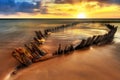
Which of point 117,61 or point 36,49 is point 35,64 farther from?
point 117,61

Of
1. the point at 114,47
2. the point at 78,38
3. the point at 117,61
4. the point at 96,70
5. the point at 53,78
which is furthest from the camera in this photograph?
the point at 78,38

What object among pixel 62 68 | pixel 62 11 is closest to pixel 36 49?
pixel 62 68

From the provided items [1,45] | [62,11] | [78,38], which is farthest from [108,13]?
[1,45]

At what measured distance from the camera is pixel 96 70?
458 cm

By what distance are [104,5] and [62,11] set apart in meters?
2.34

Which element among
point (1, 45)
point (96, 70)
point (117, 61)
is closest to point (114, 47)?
point (117, 61)

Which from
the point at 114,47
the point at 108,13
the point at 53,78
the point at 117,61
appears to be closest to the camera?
the point at 53,78

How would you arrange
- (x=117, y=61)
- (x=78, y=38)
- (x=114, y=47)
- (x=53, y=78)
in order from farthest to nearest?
1. (x=78, y=38)
2. (x=114, y=47)
3. (x=117, y=61)
4. (x=53, y=78)

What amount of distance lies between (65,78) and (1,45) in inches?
119

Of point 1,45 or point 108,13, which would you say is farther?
point 108,13

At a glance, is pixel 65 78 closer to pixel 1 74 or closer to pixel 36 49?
pixel 1 74

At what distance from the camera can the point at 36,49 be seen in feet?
17.9

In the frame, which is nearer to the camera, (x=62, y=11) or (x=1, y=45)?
(x=1, y=45)

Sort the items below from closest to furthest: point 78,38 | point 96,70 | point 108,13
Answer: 1. point 96,70
2. point 78,38
3. point 108,13
